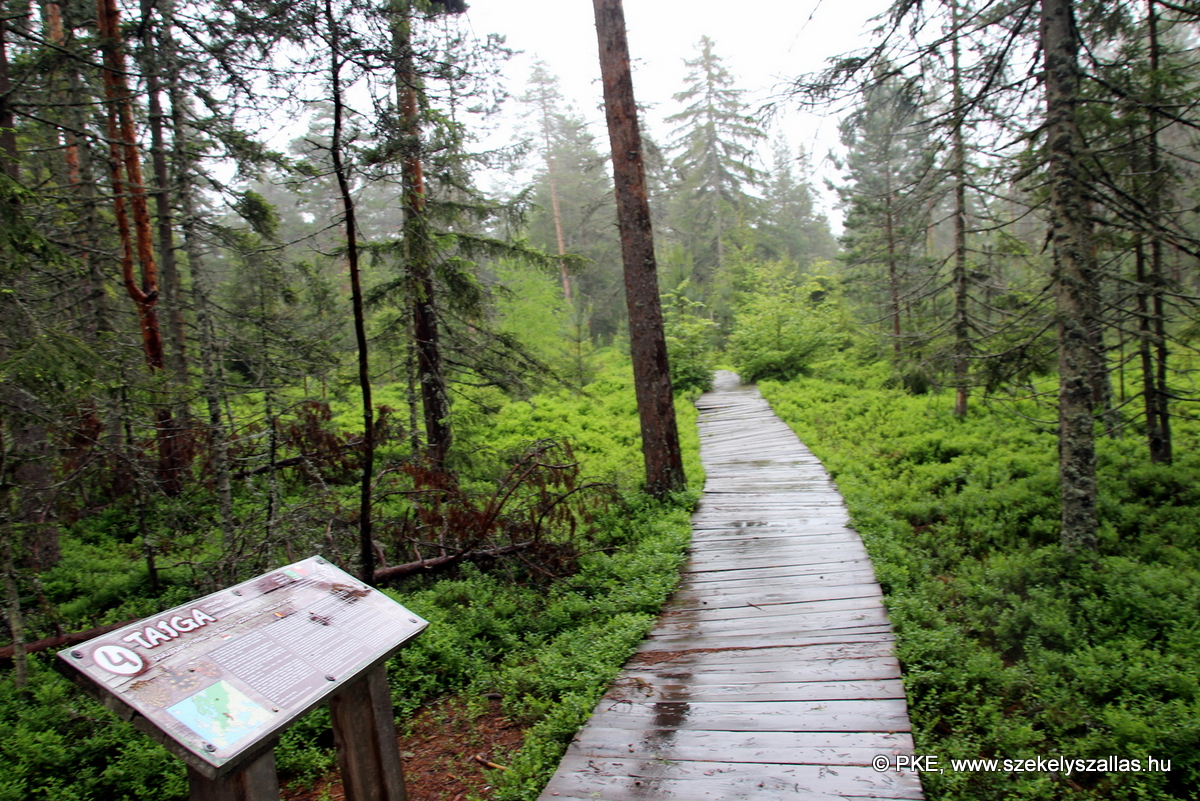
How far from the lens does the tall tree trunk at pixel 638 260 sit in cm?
826

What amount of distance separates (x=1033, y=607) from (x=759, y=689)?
2854 mm

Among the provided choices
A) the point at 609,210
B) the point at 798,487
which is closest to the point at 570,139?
the point at 609,210

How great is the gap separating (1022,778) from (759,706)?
4.78 ft

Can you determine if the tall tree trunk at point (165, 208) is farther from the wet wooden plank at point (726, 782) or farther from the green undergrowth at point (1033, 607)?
the green undergrowth at point (1033, 607)

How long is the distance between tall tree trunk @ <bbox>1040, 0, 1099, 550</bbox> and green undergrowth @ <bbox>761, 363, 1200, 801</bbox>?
92 centimetres

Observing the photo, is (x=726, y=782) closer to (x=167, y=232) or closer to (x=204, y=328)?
(x=204, y=328)

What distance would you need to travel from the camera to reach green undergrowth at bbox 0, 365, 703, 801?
3881mm

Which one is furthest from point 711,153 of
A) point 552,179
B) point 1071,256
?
point 1071,256

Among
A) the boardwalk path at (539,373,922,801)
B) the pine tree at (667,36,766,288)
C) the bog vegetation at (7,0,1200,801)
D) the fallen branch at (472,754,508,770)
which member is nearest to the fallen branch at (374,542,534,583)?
the bog vegetation at (7,0,1200,801)

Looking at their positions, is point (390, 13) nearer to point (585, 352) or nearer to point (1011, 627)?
point (1011, 627)

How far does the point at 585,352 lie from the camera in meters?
20.7

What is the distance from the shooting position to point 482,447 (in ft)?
30.2

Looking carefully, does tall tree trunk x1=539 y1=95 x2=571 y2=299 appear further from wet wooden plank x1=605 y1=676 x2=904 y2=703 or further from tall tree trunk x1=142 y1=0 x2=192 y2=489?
wet wooden plank x1=605 y1=676 x2=904 y2=703

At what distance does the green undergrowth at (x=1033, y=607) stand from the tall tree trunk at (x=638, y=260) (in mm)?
2716
